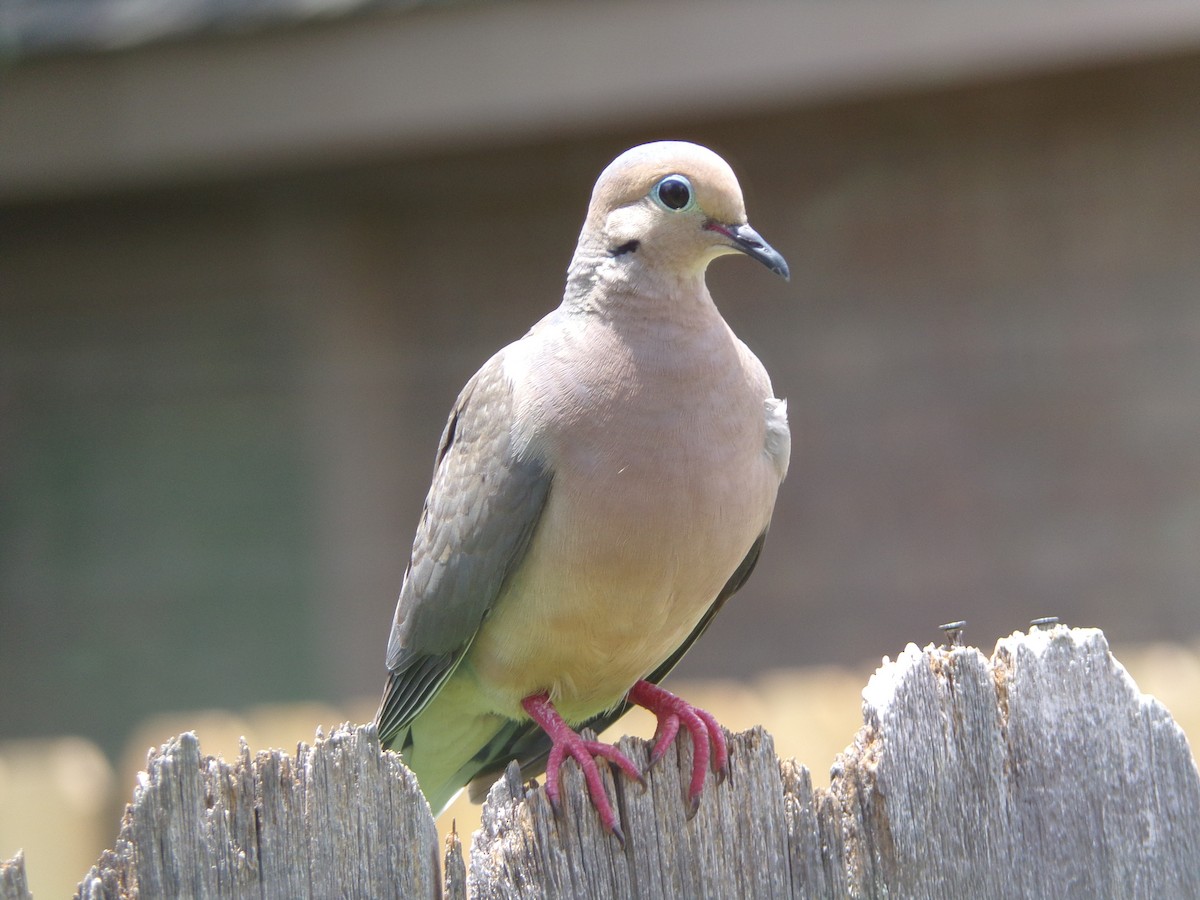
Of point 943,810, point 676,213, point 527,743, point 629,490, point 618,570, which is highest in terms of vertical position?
point 676,213

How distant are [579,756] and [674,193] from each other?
3.59 ft

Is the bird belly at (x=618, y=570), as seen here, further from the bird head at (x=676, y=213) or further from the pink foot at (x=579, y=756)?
the bird head at (x=676, y=213)

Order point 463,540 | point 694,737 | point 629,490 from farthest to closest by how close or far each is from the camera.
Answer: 1. point 463,540
2. point 629,490
3. point 694,737

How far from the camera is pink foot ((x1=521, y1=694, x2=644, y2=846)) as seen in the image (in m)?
2.01

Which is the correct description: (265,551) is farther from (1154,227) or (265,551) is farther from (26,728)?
(1154,227)

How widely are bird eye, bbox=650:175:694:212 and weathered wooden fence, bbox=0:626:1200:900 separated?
3.58 feet

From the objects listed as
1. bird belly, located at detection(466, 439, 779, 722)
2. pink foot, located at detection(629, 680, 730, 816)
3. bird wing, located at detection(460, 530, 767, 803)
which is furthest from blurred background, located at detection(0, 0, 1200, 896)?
pink foot, located at detection(629, 680, 730, 816)

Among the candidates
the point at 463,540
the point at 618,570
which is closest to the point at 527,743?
the point at 463,540

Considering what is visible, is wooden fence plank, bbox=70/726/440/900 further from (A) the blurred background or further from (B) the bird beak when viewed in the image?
(A) the blurred background

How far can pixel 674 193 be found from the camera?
276 cm

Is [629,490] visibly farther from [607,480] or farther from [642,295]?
[642,295]

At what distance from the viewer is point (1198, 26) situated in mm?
4965

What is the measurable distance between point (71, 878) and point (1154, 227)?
4812 millimetres

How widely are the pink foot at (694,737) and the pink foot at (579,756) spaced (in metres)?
0.07
